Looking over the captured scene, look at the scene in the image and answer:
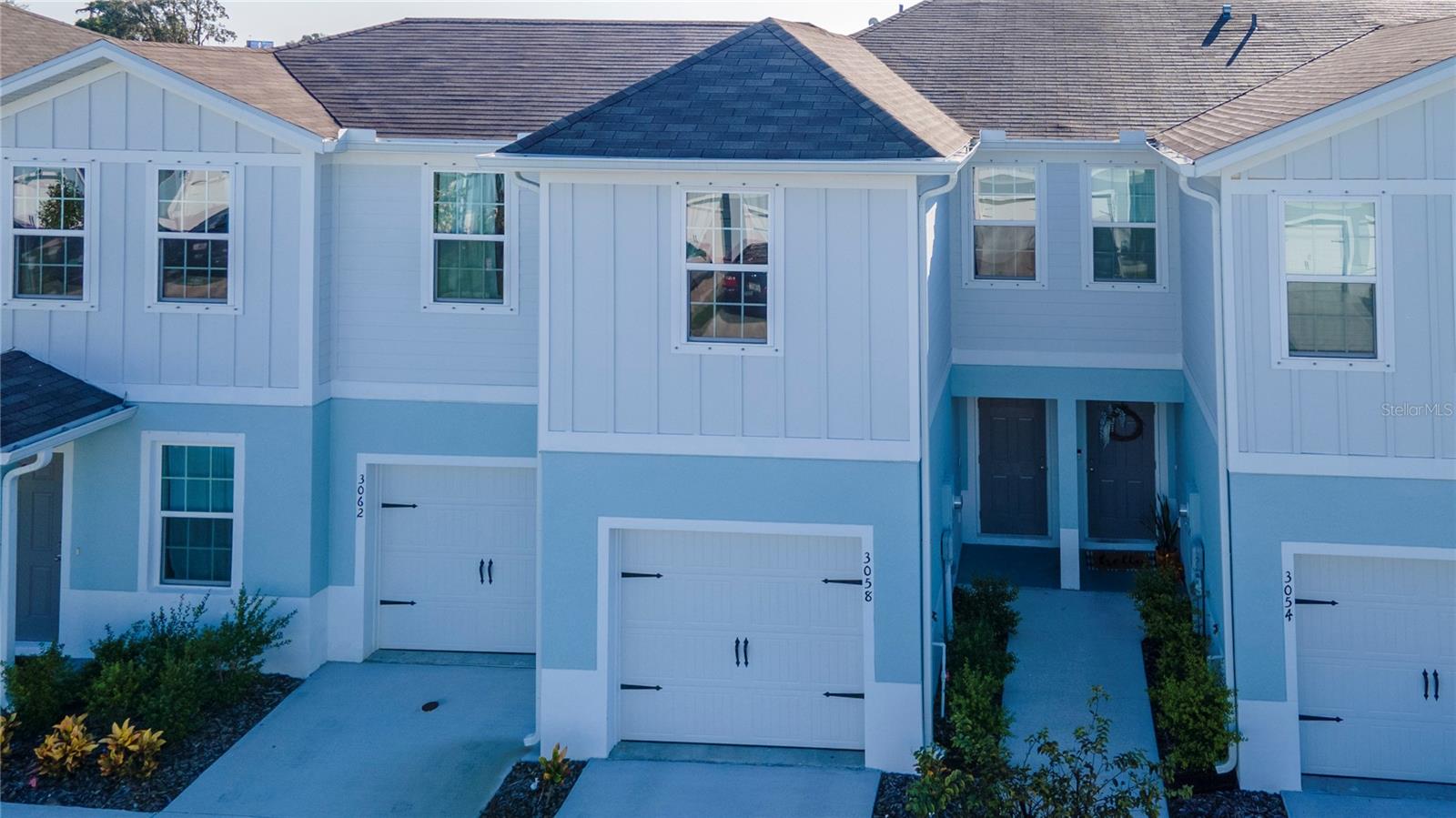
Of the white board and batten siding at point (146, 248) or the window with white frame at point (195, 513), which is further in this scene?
the window with white frame at point (195, 513)

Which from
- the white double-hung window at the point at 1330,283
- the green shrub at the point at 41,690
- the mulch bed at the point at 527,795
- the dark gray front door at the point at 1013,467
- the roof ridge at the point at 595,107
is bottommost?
the mulch bed at the point at 527,795

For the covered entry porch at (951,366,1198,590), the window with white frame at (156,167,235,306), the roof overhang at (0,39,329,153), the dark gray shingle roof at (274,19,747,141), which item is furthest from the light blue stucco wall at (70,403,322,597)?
the covered entry porch at (951,366,1198,590)

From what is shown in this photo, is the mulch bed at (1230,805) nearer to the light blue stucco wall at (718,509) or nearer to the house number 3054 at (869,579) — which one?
the light blue stucco wall at (718,509)

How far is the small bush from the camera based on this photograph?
9961 mm

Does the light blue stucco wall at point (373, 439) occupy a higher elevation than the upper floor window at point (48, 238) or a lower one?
lower

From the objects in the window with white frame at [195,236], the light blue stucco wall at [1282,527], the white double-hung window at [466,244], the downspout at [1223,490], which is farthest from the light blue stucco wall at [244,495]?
the light blue stucco wall at [1282,527]

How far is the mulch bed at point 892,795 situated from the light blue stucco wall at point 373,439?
5150 millimetres

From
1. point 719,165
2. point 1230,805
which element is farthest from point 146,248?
point 1230,805

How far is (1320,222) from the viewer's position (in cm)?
939

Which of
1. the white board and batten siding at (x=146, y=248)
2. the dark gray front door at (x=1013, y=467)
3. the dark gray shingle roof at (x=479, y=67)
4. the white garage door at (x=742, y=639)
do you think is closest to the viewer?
the white garage door at (x=742, y=639)

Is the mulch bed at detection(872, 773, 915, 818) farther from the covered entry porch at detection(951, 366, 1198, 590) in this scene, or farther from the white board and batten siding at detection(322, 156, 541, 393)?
the covered entry porch at detection(951, 366, 1198, 590)

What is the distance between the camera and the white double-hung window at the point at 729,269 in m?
10.0

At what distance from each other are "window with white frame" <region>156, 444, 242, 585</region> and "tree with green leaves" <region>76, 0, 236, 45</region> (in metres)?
31.1

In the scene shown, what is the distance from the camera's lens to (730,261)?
1005 centimetres
